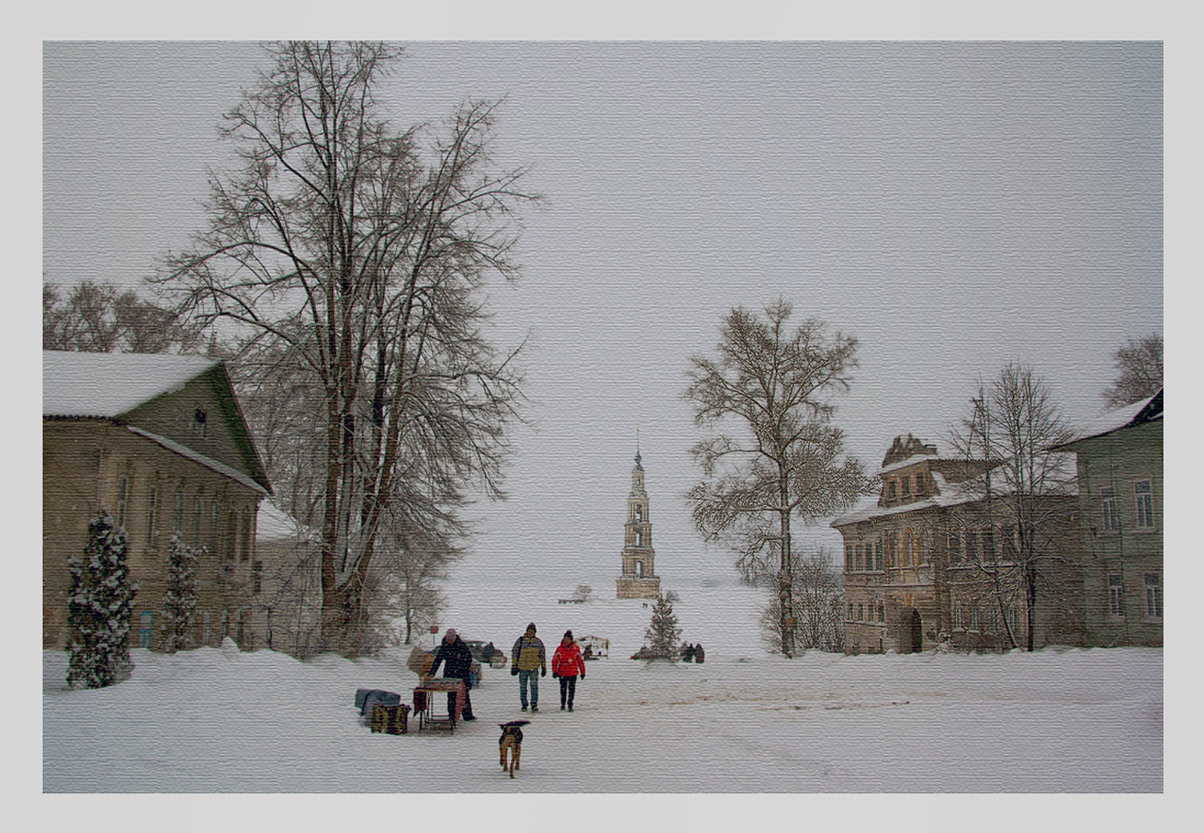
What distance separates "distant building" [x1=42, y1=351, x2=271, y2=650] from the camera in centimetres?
989

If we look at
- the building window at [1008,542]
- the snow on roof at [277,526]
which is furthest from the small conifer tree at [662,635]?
the snow on roof at [277,526]

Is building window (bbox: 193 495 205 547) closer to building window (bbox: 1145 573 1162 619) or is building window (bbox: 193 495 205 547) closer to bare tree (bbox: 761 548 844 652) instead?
bare tree (bbox: 761 548 844 652)

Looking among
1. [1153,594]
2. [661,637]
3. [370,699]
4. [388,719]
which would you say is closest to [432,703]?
[388,719]

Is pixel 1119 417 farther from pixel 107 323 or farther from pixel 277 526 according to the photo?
pixel 107 323

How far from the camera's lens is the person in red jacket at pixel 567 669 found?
32.0 ft

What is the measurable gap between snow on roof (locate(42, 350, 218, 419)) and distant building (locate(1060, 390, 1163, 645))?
1001 centimetres

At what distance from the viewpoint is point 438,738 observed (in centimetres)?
950

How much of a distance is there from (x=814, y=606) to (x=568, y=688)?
291 cm

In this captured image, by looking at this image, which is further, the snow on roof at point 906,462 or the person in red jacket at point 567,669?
the snow on roof at point 906,462

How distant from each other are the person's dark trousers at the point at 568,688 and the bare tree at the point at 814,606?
2212mm

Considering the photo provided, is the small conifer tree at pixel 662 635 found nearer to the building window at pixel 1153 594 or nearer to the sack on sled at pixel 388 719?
the sack on sled at pixel 388 719

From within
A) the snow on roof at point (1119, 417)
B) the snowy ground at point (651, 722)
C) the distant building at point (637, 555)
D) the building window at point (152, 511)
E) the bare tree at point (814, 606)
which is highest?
the snow on roof at point (1119, 417)

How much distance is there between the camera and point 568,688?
978 cm

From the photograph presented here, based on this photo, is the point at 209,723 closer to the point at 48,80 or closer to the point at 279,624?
the point at 279,624
